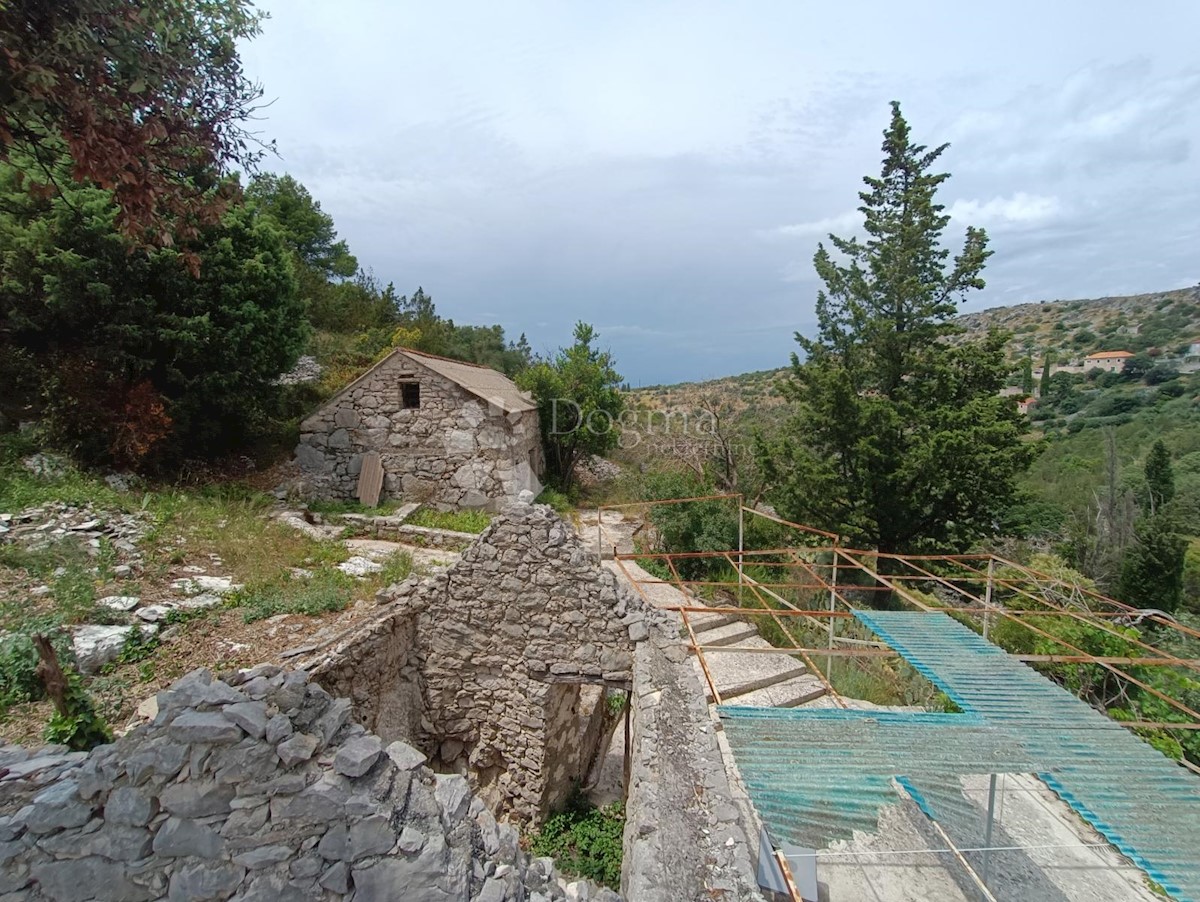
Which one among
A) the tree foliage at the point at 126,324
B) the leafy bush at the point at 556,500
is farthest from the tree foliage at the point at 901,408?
the tree foliage at the point at 126,324

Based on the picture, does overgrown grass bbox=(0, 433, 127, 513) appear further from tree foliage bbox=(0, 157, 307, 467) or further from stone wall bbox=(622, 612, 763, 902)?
stone wall bbox=(622, 612, 763, 902)

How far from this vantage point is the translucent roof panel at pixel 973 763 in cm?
366

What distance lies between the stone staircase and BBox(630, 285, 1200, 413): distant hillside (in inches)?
1244

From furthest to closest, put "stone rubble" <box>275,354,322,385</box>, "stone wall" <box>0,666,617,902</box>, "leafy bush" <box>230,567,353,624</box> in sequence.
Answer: "stone rubble" <box>275,354,322,385</box>, "leafy bush" <box>230,567,353,624</box>, "stone wall" <box>0,666,617,902</box>

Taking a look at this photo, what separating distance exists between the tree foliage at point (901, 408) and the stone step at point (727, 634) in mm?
6171

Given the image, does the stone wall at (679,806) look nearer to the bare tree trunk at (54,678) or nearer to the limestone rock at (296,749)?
the limestone rock at (296,749)

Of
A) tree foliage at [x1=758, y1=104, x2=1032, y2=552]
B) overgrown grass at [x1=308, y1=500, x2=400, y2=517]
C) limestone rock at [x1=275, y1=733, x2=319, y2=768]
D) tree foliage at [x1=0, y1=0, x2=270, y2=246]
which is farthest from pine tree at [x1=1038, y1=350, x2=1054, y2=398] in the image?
limestone rock at [x1=275, y1=733, x2=319, y2=768]

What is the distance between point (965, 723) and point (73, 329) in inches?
592

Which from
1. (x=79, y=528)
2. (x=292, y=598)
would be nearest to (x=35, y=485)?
(x=79, y=528)

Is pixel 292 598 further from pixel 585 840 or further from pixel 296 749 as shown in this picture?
pixel 296 749

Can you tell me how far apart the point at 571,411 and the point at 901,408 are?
29.5ft

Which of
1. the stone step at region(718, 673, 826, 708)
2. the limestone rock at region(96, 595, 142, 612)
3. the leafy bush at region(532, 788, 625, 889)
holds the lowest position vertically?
the leafy bush at region(532, 788, 625, 889)

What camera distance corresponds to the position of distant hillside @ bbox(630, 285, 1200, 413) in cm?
4772

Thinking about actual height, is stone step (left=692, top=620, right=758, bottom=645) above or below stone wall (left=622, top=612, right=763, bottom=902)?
below
